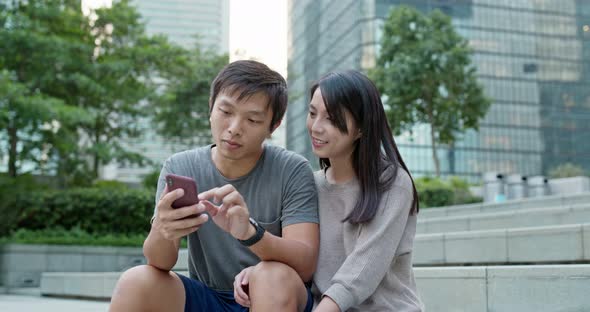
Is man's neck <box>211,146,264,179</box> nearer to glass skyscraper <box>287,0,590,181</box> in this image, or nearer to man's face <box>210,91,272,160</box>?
man's face <box>210,91,272,160</box>

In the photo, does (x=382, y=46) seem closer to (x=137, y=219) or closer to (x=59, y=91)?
(x=59, y=91)

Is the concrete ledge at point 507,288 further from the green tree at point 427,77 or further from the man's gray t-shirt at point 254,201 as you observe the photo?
the green tree at point 427,77

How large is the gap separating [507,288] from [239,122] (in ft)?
6.13

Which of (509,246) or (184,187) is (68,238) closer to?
(509,246)

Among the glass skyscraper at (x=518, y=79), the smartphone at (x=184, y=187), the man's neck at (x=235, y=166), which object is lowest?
→ the smartphone at (x=184, y=187)

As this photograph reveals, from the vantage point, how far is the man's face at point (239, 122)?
234cm

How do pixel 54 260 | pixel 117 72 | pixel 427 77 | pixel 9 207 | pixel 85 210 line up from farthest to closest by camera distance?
pixel 427 77
pixel 117 72
pixel 85 210
pixel 9 207
pixel 54 260

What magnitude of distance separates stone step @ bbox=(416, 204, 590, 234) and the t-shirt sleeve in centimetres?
425

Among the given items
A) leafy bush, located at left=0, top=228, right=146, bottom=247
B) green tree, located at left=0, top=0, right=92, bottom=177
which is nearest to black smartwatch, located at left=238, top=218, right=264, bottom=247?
leafy bush, located at left=0, top=228, right=146, bottom=247

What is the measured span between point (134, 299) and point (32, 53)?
1169 cm

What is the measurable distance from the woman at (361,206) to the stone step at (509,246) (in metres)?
2.48

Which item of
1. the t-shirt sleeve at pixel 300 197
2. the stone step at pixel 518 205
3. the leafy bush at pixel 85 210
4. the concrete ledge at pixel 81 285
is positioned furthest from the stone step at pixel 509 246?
the leafy bush at pixel 85 210

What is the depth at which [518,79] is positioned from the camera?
2414 inches

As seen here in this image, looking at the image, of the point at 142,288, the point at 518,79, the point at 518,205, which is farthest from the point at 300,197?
the point at 518,79
